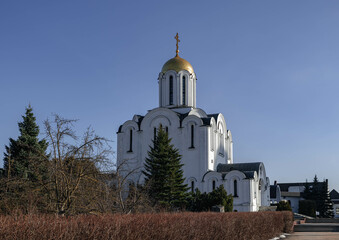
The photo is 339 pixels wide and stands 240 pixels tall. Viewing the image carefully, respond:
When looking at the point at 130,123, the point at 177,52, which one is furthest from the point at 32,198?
the point at 177,52

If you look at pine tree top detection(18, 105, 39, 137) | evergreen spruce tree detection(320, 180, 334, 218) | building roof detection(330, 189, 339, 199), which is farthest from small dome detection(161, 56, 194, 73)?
building roof detection(330, 189, 339, 199)

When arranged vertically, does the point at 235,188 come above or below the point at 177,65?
below

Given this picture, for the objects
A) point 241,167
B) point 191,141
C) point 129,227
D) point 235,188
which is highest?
point 191,141

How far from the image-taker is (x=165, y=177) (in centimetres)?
3297

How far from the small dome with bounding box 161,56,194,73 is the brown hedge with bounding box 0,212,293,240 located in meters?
26.9

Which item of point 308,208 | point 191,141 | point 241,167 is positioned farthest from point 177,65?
point 308,208

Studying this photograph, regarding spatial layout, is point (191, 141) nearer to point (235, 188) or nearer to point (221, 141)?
point (221, 141)

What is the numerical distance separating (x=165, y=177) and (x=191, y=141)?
6.67 meters

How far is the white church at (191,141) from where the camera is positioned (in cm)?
3725

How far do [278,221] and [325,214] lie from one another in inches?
1608

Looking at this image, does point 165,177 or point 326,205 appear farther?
point 326,205

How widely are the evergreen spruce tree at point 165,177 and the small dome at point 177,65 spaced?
28.9 feet

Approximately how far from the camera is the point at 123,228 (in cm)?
754

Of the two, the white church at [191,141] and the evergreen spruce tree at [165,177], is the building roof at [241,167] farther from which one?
the evergreen spruce tree at [165,177]
